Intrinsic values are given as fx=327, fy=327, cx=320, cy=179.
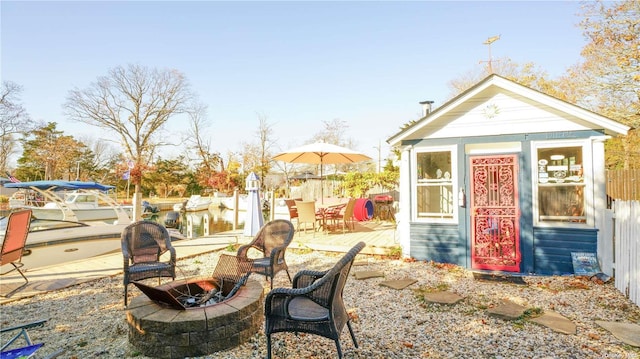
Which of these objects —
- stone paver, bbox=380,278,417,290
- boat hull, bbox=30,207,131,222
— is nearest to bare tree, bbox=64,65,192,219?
boat hull, bbox=30,207,131,222

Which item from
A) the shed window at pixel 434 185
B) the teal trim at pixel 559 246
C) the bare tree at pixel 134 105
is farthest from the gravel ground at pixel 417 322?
the bare tree at pixel 134 105

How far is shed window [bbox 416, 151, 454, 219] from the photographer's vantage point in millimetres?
6133

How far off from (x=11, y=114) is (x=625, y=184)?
35.7 metres

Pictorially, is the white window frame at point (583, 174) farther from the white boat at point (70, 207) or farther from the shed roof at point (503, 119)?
the white boat at point (70, 207)

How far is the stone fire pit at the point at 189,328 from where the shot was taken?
2.73 m

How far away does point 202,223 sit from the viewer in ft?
62.3

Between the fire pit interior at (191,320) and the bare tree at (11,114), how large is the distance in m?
29.9

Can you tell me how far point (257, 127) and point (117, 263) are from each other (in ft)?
91.6

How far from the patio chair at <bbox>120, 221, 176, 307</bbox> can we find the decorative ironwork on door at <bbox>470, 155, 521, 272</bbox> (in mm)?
5010

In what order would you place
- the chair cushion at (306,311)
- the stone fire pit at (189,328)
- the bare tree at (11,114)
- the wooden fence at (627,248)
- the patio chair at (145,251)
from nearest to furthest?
the chair cushion at (306,311)
the stone fire pit at (189,328)
the wooden fence at (627,248)
the patio chair at (145,251)
the bare tree at (11,114)

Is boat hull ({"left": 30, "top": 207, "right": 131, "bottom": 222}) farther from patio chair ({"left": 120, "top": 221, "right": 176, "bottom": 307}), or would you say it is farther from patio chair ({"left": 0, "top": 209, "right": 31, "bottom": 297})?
patio chair ({"left": 120, "top": 221, "right": 176, "bottom": 307})

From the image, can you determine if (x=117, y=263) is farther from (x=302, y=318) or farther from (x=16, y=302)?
(x=302, y=318)

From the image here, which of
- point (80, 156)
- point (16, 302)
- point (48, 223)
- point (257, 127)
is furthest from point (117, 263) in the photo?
point (80, 156)

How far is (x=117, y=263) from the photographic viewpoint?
632cm
